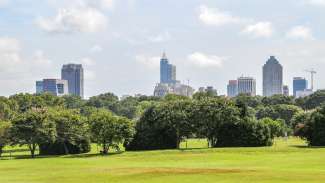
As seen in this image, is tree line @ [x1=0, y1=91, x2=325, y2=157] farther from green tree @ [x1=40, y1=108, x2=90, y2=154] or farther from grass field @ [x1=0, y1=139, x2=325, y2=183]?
grass field @ [x1=0, y1=139, x2=325, y2=183]

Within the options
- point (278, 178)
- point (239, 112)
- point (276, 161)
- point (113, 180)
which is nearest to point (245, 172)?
point (278, 178)

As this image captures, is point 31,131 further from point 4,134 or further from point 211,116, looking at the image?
point 211,116

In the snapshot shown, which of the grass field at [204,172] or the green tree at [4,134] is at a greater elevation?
the green tree at [4,134]

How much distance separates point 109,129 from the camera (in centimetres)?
9062

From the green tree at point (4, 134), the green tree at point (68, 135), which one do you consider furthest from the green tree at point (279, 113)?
the green tree at point (4, 134)

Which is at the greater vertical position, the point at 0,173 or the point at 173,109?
the point at 173,109

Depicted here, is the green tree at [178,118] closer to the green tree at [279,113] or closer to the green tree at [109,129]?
the green tree at [109,129]

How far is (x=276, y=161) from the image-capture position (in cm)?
6538

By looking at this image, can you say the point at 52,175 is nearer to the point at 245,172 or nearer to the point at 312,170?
the point at 245,172

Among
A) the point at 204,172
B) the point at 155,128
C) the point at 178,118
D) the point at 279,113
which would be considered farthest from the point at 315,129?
the point at 279,113

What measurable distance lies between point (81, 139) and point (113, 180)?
51258mm

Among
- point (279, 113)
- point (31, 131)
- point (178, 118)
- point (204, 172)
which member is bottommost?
point (204, 172)

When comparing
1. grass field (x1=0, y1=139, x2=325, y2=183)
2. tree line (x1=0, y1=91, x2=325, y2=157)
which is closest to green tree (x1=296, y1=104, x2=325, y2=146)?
tree line (x1=0, y1=91, x2=325, y2=157)

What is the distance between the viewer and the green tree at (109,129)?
90938 millimetres
